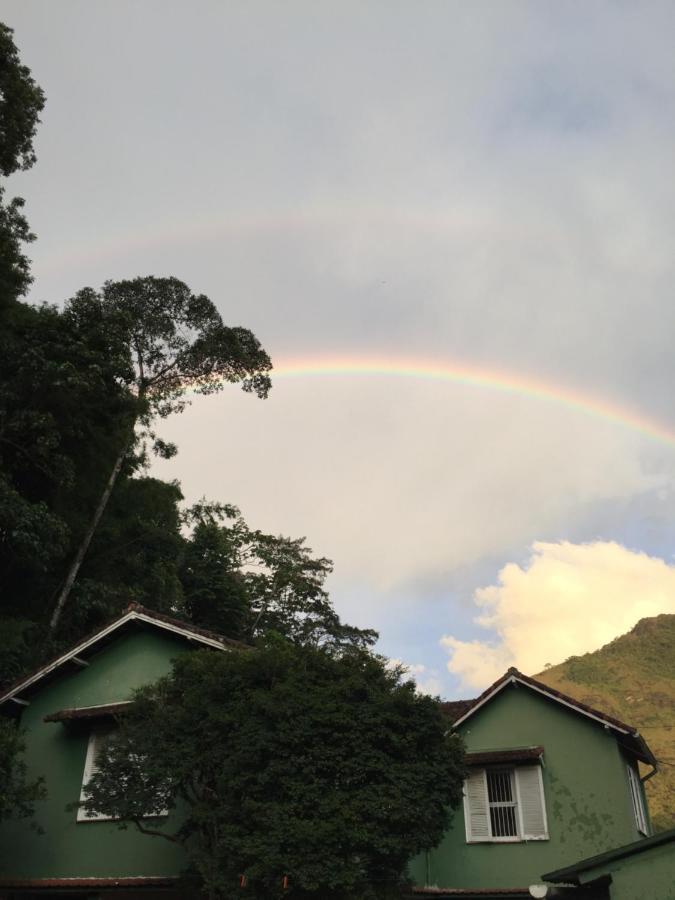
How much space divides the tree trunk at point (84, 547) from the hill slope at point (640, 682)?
101ft

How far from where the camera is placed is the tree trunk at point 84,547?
22.5 metres

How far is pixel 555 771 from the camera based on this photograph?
1653cm

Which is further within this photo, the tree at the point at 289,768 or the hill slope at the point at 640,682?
the hill slope at the point at 640,682

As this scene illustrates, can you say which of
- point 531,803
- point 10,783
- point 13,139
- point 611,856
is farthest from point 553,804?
point 13,139

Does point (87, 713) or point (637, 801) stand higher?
point (87, 713)

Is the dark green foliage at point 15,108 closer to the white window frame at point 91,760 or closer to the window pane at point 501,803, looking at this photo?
the white window frame at point 91,760

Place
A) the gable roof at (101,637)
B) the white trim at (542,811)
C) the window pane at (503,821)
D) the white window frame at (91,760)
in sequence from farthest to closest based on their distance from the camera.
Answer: the window pane at (503,821), the white trim at (542,811), the gable roof at (101,637), the white window frame at (91,760)

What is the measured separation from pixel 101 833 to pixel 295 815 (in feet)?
20.0

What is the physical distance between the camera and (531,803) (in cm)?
1641

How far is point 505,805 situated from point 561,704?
248 cm

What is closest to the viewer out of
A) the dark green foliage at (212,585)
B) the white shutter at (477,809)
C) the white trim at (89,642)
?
the white trim at (89,642)

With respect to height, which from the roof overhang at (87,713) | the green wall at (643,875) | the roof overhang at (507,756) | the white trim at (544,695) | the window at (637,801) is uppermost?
the white trim at (544,695)

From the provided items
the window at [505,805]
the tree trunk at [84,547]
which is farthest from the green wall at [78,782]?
the window at [505,805]

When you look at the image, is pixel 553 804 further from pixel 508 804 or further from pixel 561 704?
pixel 561 704
